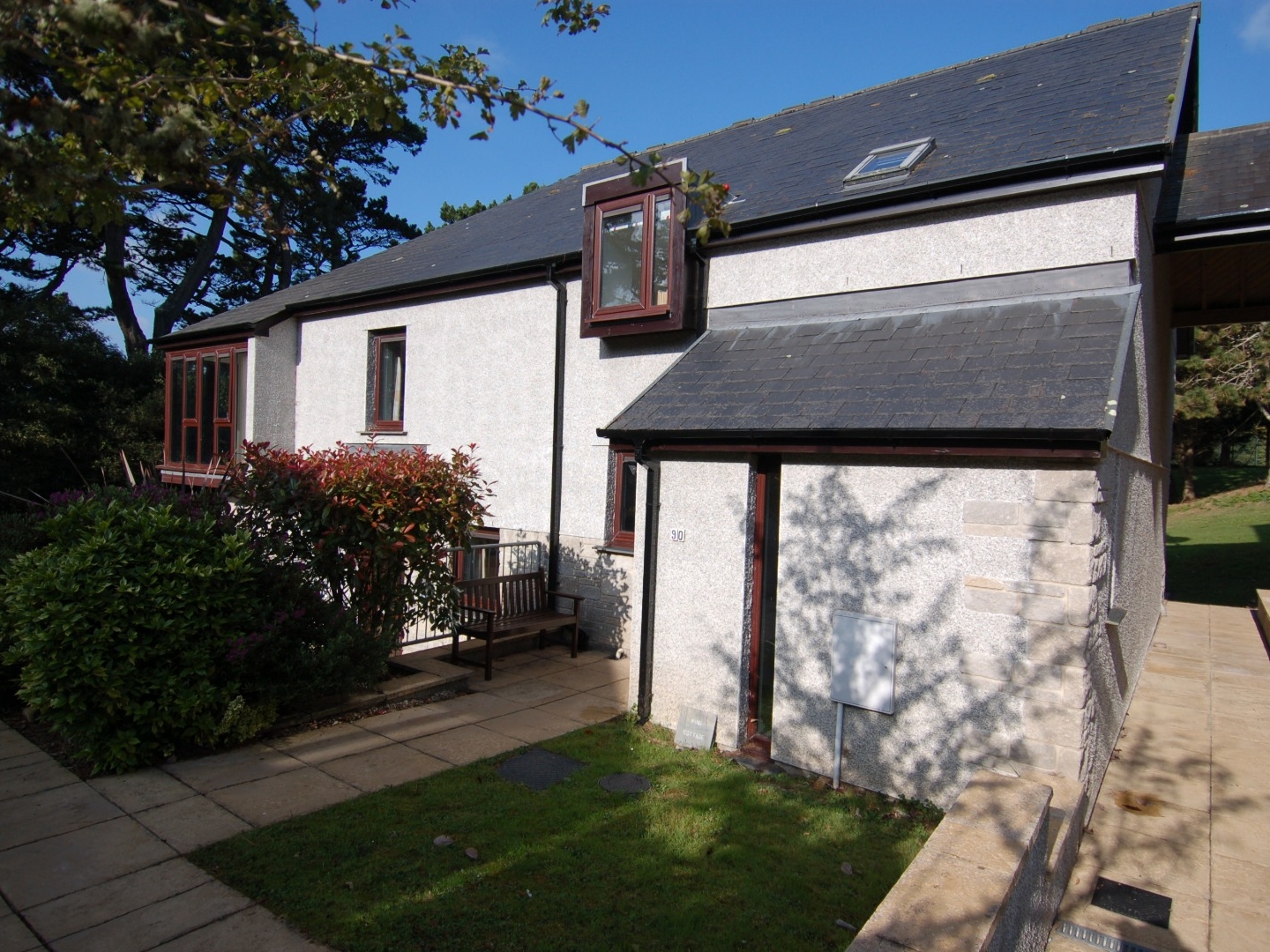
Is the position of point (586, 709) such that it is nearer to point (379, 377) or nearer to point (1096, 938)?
point (1096, 938)

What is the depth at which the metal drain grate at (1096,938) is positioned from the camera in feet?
12.9

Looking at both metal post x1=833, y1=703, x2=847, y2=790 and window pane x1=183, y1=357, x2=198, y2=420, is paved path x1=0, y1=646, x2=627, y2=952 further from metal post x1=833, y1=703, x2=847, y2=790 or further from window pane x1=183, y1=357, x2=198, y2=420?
window pane x1=183, y1=357, x2=198, y2=420

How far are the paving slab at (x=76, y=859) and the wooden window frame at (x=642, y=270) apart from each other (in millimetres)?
6371

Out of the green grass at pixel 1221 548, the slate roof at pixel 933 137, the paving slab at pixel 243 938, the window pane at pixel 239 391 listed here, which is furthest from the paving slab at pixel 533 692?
the green grass at pixel 1221 548

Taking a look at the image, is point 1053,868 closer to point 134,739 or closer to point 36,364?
point 134,739

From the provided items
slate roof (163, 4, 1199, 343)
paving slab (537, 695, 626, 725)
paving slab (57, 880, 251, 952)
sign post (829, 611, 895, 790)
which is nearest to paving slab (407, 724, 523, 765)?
paving slab (537, 695, 626, 725)

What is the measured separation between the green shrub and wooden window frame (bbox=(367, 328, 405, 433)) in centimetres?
685

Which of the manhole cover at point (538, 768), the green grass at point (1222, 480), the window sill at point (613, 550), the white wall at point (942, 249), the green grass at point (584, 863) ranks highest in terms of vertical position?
the white wall at point (942, 249)

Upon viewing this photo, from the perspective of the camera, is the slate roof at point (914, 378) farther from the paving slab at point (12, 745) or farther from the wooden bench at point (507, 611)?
the paving slab at point (12, 745)

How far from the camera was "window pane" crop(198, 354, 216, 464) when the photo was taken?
52.4 feet

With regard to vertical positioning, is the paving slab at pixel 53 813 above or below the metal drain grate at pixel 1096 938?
above


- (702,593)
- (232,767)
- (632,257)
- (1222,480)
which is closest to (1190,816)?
(702,593)

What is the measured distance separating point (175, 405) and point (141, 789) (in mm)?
14378

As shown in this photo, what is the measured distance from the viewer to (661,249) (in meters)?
8.77
